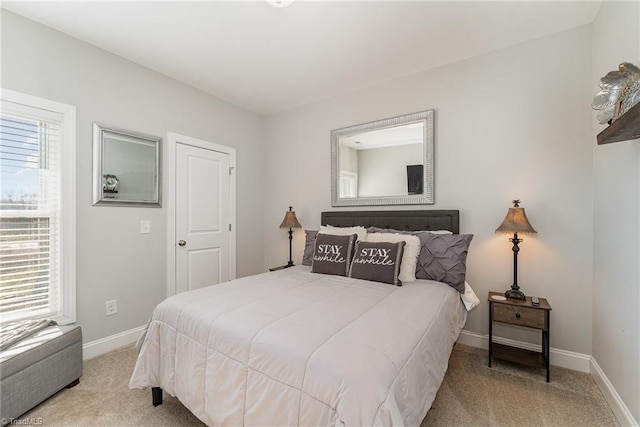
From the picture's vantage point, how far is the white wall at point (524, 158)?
2.23m

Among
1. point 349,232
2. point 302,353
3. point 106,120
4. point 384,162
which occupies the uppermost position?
point 106,120

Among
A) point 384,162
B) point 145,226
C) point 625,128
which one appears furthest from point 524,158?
point 145,226

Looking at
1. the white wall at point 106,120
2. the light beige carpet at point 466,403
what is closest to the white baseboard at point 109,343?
the white wall at point 106,120

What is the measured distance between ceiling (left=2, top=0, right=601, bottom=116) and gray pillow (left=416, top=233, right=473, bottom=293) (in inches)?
67.3

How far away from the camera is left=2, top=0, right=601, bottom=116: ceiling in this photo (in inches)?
80.4

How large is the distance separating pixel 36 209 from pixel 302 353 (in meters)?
2.49

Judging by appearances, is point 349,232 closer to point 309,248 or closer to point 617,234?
point 309,248

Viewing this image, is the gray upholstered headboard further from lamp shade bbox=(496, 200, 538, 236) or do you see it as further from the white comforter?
the white comforter

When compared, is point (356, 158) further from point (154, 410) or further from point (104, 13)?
point (154, 410)

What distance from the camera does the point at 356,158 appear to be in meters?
3.33

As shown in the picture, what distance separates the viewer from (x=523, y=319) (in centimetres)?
212

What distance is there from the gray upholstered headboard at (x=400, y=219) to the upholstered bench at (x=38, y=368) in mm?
2552

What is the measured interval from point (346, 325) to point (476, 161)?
2111mm

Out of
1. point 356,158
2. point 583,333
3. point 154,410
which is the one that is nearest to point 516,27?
point 356,158
